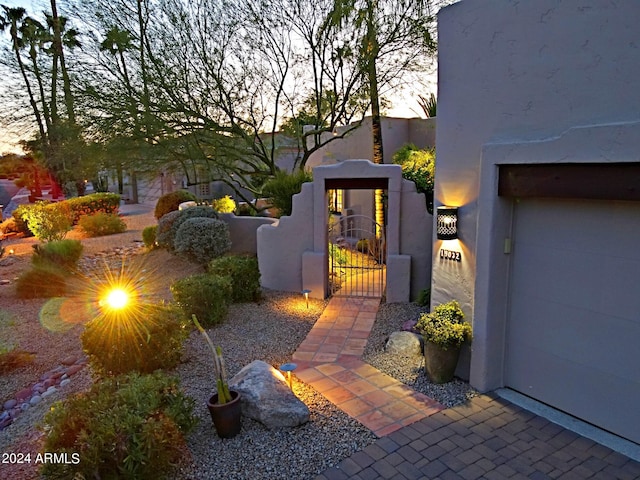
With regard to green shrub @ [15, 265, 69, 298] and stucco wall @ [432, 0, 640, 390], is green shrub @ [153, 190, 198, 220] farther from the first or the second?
stucco wall @ [432, 0, 640, 390]

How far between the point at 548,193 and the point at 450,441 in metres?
2.91

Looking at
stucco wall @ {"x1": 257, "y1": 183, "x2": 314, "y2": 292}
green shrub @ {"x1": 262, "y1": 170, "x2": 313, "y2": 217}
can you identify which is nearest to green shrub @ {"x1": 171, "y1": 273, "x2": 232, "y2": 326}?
stucco wall @ {"x1": 257, "y1": 183, "x2": 314, "y2": 292}

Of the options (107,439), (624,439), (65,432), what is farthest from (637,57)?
(65,432)

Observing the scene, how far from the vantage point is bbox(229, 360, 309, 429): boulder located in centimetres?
479

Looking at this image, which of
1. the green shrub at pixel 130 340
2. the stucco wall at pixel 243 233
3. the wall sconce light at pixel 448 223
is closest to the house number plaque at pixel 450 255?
the wall sconce light at pixel 448 223

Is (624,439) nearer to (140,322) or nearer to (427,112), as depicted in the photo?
(140,322)

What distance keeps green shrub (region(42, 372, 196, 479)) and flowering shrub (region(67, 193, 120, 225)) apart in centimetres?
1858

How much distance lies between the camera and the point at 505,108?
5.20 m

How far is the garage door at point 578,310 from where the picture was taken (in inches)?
174

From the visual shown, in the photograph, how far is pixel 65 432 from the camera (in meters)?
3.86

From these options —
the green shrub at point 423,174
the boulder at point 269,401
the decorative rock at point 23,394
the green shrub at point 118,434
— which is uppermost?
the green shrub at point 423,174

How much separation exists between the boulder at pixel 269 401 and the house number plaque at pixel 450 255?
286 centimetres

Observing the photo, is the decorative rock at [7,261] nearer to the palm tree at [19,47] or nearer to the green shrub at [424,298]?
the palm tree at [19,47]

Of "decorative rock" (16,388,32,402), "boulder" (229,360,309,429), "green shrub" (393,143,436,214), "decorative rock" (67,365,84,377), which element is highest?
"green shrub" (393,143,436,214)
